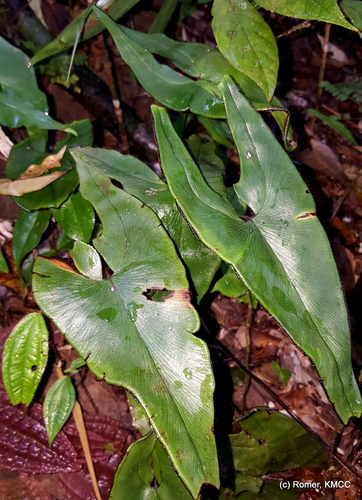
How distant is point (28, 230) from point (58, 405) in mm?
518

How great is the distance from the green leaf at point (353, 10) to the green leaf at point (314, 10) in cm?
21

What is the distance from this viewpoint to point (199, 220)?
695 millimetres

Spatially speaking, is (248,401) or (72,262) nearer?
(72,262)

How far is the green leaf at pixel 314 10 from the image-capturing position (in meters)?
0.75

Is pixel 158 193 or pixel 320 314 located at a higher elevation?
pixel 158 193

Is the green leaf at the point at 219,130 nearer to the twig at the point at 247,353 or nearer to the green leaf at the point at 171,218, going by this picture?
the green leaf at the point at 171,218

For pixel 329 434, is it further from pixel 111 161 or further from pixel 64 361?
pixel 111 161

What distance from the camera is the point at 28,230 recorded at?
3.79ft

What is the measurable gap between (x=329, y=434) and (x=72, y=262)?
40.8 inches

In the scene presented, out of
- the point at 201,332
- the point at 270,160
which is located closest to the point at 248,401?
the point at 201,332

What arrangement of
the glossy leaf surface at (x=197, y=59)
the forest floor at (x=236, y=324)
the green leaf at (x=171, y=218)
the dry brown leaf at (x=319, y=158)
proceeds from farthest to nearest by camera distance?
1. the dry brown leaf at (x=319, y=158)
2. the forest floor at (x=236, y=324)
3. the glossy leaf surface at (x=197, y=59)
4. the green leaf at (x=171, y=218)

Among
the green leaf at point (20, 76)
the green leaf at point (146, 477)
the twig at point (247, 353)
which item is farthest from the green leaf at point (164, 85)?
the green leaf at point (146, 477)

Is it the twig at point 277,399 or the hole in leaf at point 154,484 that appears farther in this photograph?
the twig at point 277,399

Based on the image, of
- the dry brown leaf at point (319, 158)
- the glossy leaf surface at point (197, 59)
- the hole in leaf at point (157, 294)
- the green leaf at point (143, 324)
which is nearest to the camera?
the green leaf at point (143, 324)
